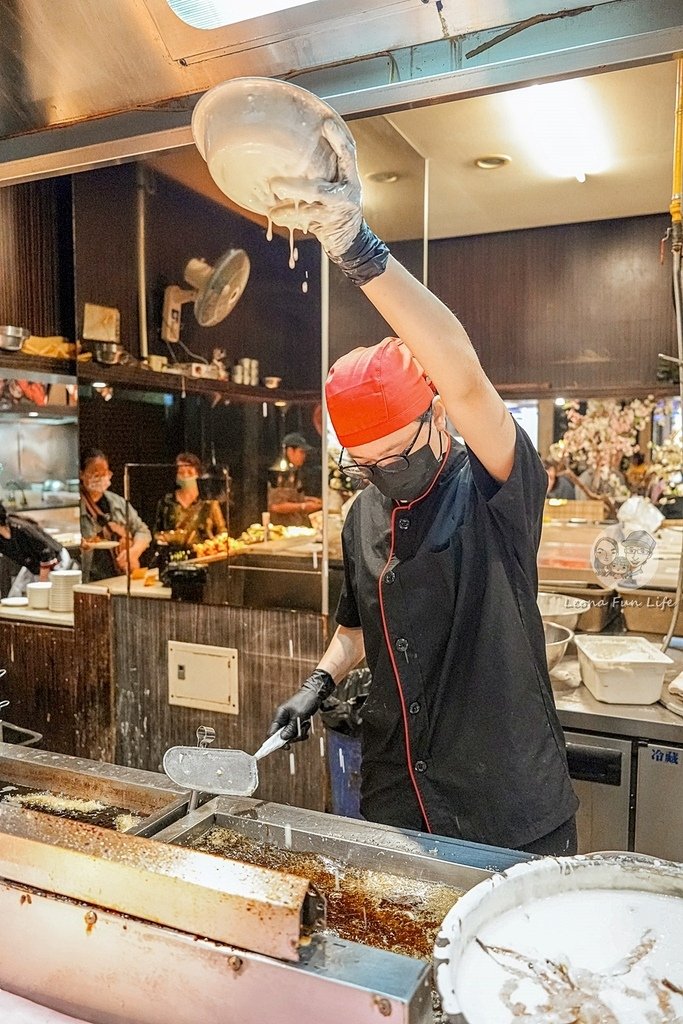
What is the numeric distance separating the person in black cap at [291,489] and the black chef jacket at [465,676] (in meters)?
1.04

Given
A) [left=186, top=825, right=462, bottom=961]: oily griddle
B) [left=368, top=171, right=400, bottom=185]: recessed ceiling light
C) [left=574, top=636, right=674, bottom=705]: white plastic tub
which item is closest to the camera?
[left=186, top=825, right=462, bottom=961]: oily griddle

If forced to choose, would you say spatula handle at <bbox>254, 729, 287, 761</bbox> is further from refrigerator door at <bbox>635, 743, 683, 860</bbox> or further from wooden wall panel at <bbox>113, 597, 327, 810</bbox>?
refrigerator door at <bbox>635, 743, 683, 860</bbox>

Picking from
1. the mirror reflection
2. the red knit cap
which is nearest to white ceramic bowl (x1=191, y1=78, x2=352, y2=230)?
the red knit cap

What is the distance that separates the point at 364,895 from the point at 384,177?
2.09m

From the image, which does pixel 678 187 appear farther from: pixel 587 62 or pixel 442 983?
pixel 442 983

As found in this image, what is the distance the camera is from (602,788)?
2201 millimetres

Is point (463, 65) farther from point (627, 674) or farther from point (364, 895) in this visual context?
point (627, 674)

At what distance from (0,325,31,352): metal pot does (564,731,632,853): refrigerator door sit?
7.74 ft

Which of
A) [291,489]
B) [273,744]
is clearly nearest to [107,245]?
[291,489]

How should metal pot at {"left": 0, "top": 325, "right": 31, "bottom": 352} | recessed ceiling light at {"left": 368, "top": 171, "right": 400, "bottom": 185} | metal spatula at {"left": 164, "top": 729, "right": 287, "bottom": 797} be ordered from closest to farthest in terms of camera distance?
metal spatula at {"left": 164, "top": 729, "right": 287, "bottom": 797}, recessed ceiling light at {"left": 368, "top": 171, "right": 400, "bottom": 185}, metal pot at {"left": 0, "top": 325, "right": 31, "bottom": 352}

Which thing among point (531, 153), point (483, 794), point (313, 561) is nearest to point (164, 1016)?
point (483, 794)

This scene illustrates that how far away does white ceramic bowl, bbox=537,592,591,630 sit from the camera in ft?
8.81

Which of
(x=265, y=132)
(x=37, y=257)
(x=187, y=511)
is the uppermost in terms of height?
(x=37, y=257)

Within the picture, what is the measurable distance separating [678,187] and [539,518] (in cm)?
88
